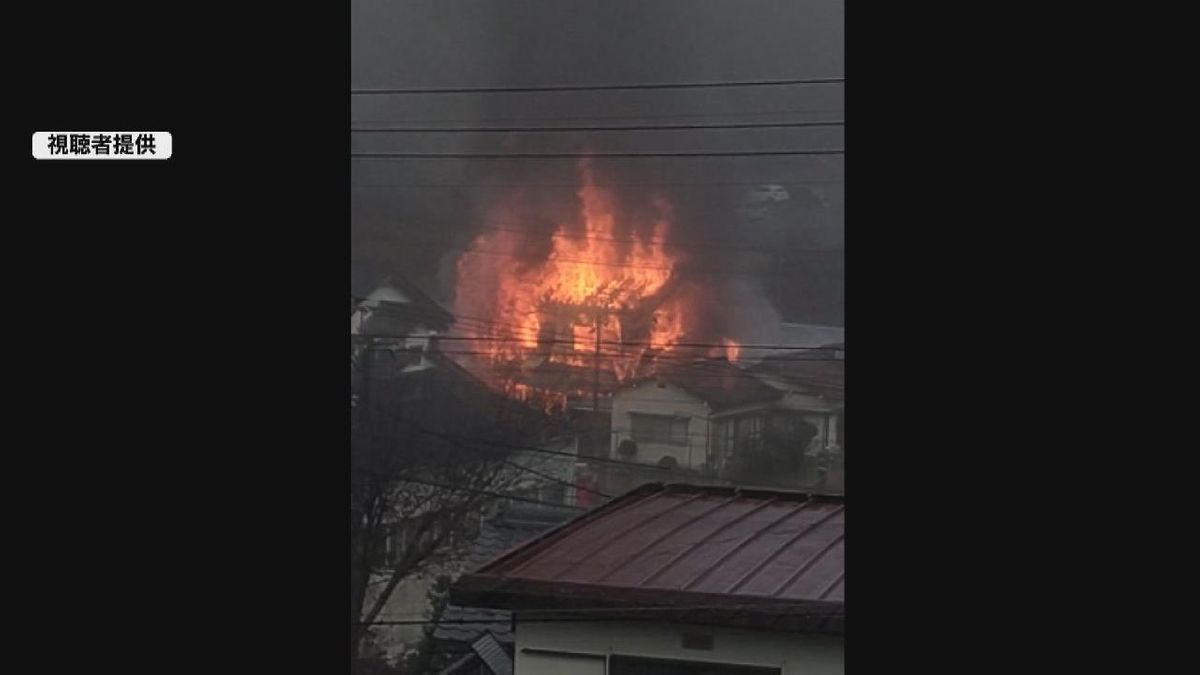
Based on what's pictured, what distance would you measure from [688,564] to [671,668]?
0.96ft

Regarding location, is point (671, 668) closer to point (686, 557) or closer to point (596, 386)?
point (686, 557)

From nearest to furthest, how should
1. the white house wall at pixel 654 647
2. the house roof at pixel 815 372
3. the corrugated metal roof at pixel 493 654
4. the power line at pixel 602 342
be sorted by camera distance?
the white house wall at pixel 654 647, the corrugated metal roof at pixel 493 654, the house roof at pixel 815 372, the power line at pixel 602 342

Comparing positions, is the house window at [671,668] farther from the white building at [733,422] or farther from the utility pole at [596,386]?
the utility pole at [596,386]

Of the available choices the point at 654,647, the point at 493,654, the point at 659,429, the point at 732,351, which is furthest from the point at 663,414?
the point at 493,654

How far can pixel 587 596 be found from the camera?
9.45 ft

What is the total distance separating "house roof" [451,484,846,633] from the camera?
2.85 meters

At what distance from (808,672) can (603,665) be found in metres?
0.56

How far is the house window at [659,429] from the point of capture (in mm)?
3277

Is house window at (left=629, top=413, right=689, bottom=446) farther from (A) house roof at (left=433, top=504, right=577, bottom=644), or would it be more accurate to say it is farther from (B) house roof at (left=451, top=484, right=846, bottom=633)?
(A) house roof at (left=433, top=504, right=577, bottom=644)

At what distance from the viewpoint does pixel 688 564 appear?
295cm

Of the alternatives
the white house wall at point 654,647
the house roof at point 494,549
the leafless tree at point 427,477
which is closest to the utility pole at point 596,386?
the leafless tree at point 427,477
